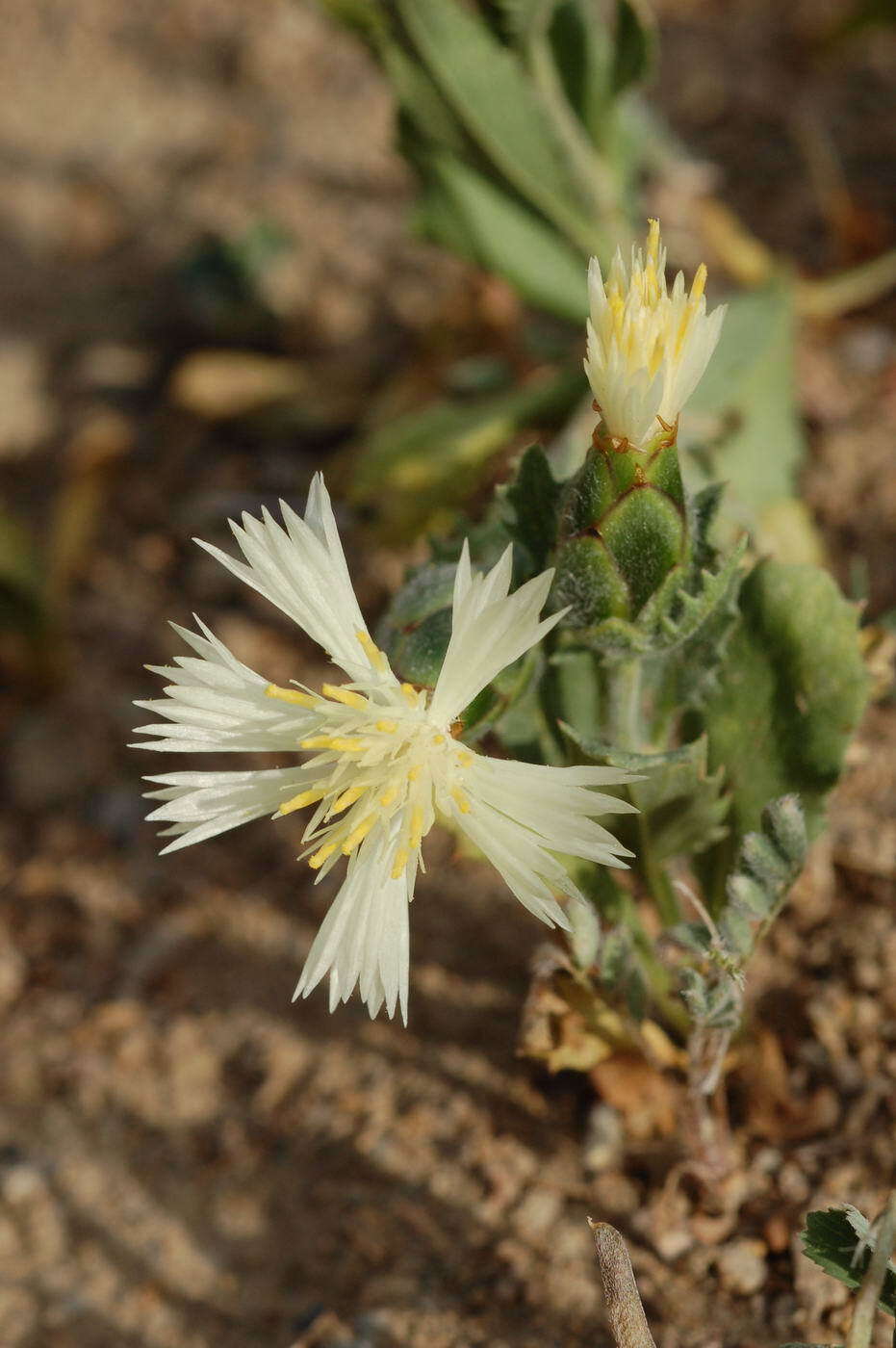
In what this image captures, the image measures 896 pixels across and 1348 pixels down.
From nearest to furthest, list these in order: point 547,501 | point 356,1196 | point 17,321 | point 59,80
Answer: point 547,501, point 356,1196, point 17,321, point 59,80

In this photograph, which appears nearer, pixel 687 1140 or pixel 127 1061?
pixel 687 1140

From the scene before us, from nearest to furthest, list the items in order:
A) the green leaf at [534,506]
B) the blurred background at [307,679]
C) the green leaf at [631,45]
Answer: the green leaf at [534,506] → the blurred background at [307,679] → the green leaf at [631,45]

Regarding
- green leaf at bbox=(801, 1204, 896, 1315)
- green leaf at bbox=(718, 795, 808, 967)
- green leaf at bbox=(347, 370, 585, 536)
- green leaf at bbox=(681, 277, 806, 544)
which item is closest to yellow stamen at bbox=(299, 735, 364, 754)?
green leaf at bbox=(718, 795, 808, 967)

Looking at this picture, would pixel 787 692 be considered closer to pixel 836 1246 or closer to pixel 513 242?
pixel 836 1246

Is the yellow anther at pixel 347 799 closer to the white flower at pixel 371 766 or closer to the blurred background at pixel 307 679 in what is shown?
the white flower at pixel 371 766

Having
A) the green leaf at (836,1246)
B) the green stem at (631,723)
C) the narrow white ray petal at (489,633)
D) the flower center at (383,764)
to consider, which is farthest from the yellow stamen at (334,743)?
the green leaf at (836,1246)

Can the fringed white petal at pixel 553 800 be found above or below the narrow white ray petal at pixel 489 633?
below

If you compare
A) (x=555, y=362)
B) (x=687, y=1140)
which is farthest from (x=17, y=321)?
(x=687, y=1140)

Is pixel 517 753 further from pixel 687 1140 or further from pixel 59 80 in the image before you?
pixel 59 80
